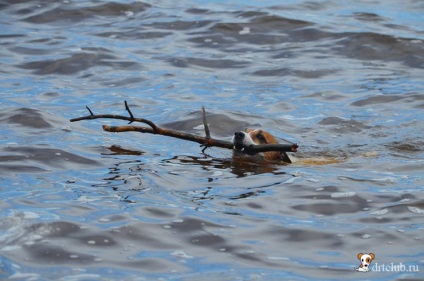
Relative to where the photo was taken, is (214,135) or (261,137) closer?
(261,137)

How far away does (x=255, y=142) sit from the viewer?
348 inches

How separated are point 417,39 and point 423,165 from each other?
6.74m

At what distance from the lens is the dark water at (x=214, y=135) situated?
577 centimetres

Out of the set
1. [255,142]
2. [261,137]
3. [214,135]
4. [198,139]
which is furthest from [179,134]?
[214,135]

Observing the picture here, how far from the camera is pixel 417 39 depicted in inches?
588

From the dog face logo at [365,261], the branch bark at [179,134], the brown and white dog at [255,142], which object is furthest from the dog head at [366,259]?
the brown and white dog at [255,142]

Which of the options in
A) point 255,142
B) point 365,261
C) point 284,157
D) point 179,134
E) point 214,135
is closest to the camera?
point 365,261

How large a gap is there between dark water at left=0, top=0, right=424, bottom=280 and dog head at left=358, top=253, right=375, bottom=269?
0.06 m

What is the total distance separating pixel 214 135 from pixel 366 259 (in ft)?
16.1

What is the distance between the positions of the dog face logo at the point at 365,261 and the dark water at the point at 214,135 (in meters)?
0.06

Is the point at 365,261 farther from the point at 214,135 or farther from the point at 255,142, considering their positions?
the point at 214,135

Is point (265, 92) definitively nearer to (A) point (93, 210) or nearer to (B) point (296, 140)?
(B) point (296, 140)

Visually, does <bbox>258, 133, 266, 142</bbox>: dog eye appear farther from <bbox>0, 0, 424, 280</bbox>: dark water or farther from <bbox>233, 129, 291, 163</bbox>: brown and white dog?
<bbox>0, 0, 424, 280</bbox>: dark water

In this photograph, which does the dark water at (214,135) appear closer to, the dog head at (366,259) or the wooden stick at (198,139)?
the dog head at (366,259)
